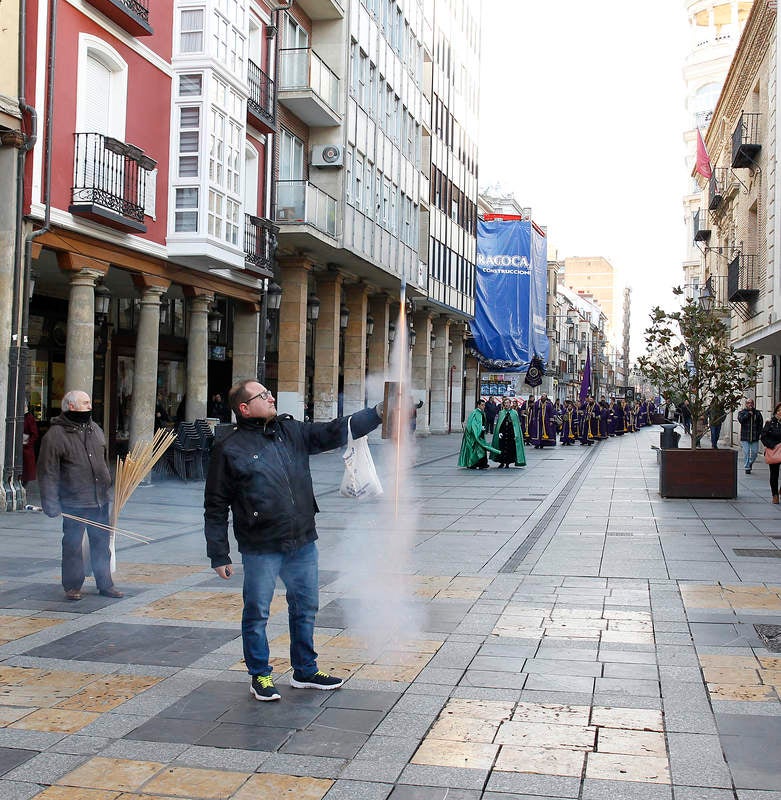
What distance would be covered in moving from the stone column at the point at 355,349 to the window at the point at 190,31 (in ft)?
39.9

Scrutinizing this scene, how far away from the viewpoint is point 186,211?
18312 millimetres

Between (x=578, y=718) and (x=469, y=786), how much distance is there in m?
1.06

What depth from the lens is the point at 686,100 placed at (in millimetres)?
71688

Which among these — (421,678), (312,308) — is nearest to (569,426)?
(312,308)

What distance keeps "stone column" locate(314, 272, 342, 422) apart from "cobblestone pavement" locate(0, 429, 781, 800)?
638 inches

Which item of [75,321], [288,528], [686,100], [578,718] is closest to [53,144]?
[75,321]

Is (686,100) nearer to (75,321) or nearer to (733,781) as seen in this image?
(75,321)

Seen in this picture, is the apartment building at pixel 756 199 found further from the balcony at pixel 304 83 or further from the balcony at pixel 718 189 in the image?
the balcony at pixel 304 83

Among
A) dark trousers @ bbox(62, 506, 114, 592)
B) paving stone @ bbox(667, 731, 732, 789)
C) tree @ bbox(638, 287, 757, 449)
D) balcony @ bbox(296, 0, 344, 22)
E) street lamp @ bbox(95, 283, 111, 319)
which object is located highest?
balcony @ bbox(296, 0, 344, 22)

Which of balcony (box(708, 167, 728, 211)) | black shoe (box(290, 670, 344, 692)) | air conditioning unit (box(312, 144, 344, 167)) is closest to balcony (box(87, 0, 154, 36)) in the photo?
air conditioning unit (box(312, 144, 344, 167))

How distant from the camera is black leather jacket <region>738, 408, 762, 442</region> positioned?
70.5ft

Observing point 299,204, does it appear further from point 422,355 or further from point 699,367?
point 422,355

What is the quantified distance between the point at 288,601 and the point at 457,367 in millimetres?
40380

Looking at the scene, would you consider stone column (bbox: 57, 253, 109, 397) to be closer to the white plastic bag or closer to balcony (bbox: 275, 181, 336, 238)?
balcony (bbox: 275, 181, 336, 238)
